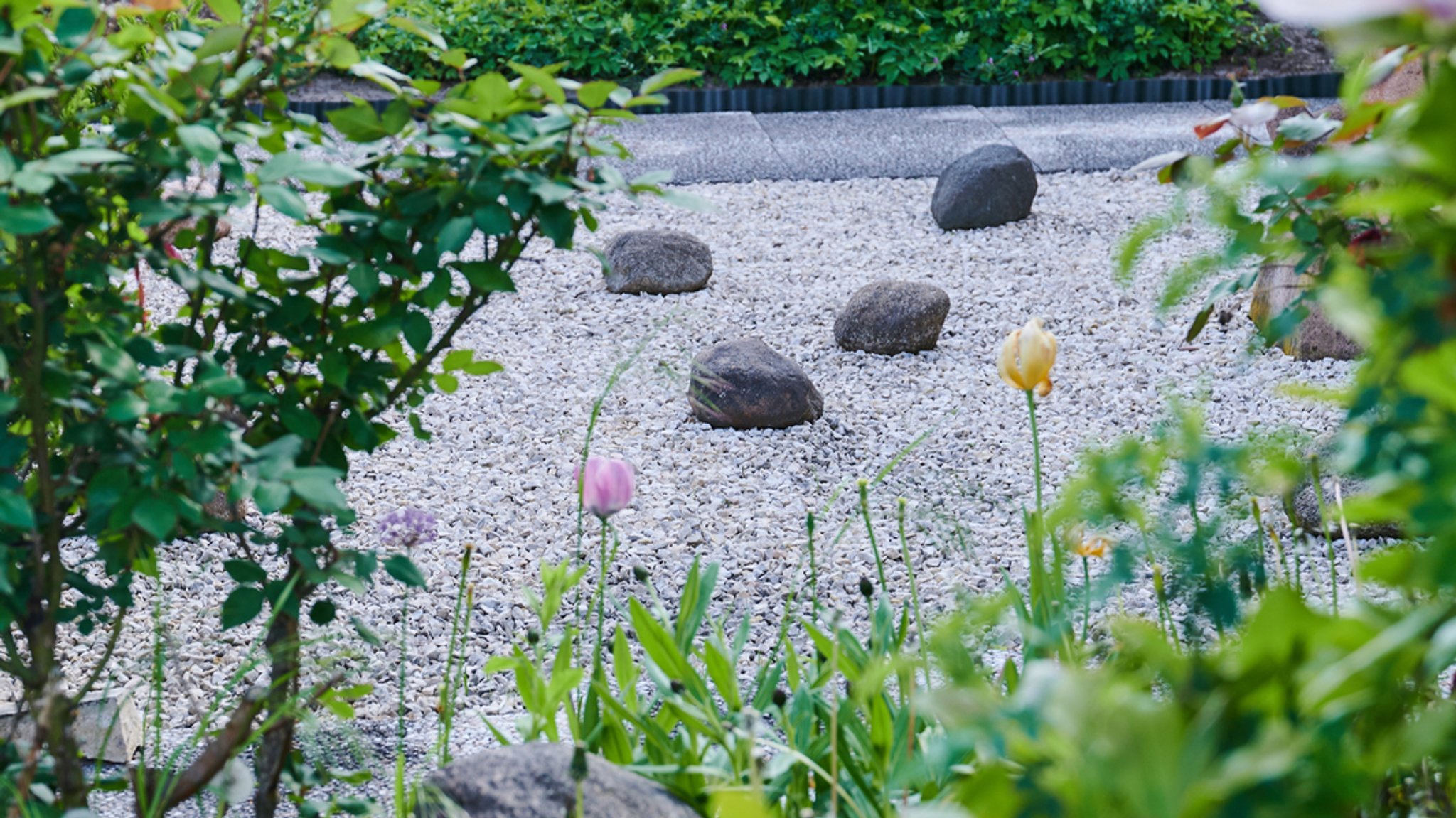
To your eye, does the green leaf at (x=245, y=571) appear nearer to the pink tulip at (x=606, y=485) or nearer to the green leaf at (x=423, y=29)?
the pink tulip at (x=606, y=485)

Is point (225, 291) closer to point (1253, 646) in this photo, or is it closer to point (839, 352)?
point (1253, 646)

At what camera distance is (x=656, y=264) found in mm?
4598

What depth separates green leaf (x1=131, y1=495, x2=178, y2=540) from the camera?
1.10m

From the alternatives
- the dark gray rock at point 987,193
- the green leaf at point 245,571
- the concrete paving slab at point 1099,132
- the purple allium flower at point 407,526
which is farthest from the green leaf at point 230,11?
the concrete paving slab at point 1099,132

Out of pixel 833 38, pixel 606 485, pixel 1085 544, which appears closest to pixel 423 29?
pixel 606 485

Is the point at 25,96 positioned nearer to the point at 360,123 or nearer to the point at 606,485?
the point at 360,123

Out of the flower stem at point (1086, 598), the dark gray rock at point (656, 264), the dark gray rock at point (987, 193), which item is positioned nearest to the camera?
the flower stem at point (1086, 598)

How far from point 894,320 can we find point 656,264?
100 cm

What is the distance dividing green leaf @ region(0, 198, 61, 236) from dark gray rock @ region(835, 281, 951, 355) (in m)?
3.26

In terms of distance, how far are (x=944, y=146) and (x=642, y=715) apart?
5.47 metres

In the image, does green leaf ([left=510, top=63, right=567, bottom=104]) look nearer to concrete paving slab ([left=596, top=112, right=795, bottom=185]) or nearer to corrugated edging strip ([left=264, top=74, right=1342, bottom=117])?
concrete paving slab ([left=596, top=112, right=795, bottom=185])

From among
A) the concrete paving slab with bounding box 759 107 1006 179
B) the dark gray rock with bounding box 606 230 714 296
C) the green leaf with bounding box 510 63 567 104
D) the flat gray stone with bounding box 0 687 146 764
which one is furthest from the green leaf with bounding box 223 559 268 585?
the concrete paving slab with bounding box 759 107 1006 179

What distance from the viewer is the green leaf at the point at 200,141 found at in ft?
3.47

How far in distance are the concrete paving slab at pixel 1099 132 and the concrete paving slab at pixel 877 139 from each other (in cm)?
22
